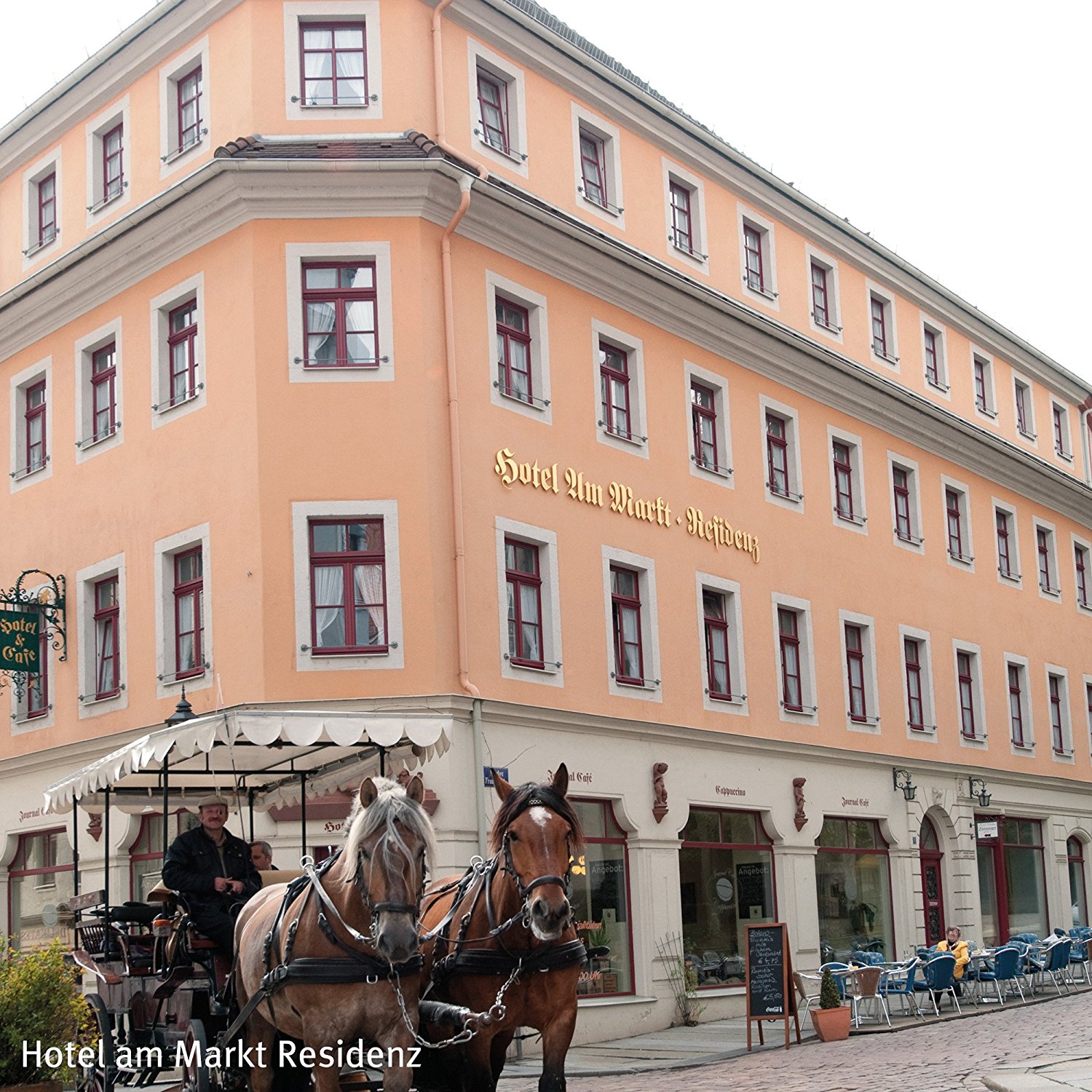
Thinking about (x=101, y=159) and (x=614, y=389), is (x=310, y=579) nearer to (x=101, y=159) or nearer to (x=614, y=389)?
(x=614, y=389)

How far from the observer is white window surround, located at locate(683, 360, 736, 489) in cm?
2562

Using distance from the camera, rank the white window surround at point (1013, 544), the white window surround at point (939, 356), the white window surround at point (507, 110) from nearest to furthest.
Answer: the white window surround at point (507, 110) → the white window surround at point (939, 356) → the white window surround at point (1013, 544)

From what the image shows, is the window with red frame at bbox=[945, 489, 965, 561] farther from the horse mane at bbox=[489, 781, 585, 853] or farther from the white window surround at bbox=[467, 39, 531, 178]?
the horse mane at bbox=[489, 781, 585, 853]

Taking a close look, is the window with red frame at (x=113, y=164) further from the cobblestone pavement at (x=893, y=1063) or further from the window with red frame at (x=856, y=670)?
the window with red frame at (x=856, y=670)

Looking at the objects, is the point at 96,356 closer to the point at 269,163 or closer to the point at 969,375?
the point at 269,163

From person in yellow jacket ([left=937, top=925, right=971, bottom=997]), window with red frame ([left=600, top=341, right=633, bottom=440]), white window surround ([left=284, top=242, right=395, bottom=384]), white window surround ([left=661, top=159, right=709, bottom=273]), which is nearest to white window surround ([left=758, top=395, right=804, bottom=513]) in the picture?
white window surround ([left=661, top=159, right=709, bottom=273])

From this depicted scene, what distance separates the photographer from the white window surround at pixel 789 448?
27469 millimetres

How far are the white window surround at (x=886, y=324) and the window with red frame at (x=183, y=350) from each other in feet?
47.1

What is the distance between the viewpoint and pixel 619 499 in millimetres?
23750

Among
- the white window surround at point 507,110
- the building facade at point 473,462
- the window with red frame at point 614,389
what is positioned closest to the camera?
the building facade at point 473,462

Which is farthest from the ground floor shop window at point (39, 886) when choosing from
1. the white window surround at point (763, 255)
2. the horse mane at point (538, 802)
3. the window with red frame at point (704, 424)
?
the horse mane at point (538, 802)

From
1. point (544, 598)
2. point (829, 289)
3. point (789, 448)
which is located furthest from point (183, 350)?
point (829, 289)

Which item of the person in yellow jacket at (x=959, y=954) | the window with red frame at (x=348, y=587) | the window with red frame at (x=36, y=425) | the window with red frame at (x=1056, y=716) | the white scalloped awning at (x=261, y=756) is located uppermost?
the window with red frame at (x=36, y=425)

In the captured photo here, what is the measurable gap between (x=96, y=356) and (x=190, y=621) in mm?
4910
